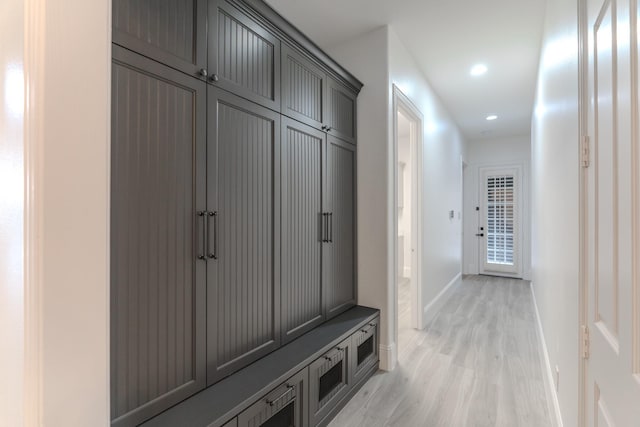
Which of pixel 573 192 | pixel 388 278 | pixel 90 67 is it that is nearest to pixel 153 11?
pixel 90 67

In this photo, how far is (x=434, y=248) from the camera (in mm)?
4141

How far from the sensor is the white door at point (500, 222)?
6242 millimetres

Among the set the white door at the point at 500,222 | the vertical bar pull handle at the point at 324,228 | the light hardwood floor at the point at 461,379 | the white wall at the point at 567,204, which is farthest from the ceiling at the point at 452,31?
the light hardwood floor at the point at 461,379

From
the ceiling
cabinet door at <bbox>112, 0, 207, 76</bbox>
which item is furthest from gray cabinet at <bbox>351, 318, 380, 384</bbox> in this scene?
the ceiling

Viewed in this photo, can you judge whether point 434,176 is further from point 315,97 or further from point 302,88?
point 302,88

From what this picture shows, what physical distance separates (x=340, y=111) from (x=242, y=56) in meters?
1.12

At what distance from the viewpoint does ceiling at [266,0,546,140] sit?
245 cm

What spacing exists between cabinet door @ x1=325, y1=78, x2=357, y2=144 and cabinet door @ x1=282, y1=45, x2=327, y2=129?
10cm

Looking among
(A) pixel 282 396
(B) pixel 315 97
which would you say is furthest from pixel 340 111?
(A) pixel 282 396

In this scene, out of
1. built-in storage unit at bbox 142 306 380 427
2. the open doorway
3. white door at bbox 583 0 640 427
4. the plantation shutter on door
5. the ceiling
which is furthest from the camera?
the plantation shutter on door

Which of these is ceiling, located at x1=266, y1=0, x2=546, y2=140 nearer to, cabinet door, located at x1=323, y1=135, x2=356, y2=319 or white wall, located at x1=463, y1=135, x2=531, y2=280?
cabinet door, located at x1=323, y1=135, x2=356, y2=319

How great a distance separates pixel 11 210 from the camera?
0.85 metres

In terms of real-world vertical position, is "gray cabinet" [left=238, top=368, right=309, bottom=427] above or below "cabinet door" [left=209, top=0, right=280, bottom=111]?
below

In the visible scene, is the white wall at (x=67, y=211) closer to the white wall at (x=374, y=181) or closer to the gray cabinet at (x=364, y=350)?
the gray cabinet at (x=364, y=350)
